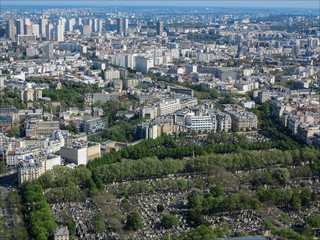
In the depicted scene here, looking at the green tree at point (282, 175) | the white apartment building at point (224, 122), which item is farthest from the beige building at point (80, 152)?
the white apartment building at point (224, 122)

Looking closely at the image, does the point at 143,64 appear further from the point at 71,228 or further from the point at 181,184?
the point at 71,228

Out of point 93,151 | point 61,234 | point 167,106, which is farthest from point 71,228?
point 167,106

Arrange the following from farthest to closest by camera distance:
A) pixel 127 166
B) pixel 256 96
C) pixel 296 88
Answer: pixel 296 88
pixel 256 96
pixel 127 166

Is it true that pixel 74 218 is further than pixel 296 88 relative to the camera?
No

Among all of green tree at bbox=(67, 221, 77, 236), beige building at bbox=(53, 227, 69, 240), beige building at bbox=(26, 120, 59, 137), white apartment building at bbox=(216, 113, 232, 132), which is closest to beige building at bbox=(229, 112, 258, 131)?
white apartment building at bbox=(216, 113, 232, 132)

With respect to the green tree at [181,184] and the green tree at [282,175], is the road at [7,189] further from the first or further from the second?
the green tree at [282,175]

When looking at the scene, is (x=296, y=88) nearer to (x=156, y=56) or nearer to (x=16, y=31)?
(x=156, y=56)

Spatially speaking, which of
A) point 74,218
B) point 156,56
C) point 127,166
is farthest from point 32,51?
point 74,218
